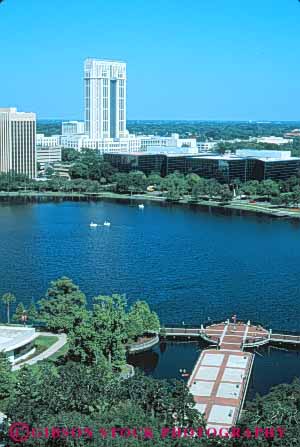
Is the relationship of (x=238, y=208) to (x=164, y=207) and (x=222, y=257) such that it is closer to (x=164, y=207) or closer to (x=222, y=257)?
(x=164, y=207)

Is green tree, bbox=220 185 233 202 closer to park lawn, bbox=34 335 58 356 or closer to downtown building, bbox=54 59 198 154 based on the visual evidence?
park lawn, bbox=34 335 58 356

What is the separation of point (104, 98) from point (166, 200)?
3083 cm

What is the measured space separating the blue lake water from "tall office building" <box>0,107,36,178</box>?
1115 cm

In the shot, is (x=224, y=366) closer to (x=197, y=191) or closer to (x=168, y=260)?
(x=168, y=260)

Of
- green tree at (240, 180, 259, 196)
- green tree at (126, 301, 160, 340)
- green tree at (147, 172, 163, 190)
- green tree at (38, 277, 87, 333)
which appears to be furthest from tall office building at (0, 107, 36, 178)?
green tree at (126, 301, 160, 340)

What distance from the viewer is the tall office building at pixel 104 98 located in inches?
2422

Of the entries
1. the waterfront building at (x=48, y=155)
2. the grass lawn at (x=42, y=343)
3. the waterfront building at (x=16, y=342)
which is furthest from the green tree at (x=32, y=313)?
the waterfront building at (x=48, y=155)

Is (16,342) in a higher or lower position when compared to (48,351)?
higher

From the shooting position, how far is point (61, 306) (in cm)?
1297

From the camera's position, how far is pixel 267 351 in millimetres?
12430

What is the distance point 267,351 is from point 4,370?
15.9 feet

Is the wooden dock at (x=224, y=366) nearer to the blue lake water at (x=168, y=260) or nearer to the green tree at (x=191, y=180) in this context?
the blue lake water at (x=168, y=260)

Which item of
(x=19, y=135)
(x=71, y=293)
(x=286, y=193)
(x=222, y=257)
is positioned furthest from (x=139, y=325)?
(x=19, y=135)

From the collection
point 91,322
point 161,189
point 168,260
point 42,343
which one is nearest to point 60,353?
point 42,343
